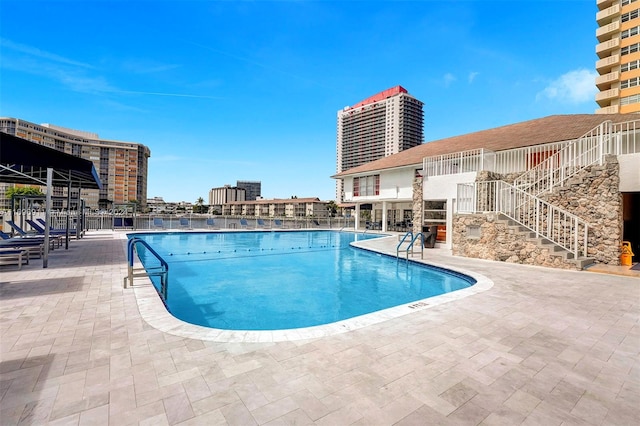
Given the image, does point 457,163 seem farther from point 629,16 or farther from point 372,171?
point 629,16

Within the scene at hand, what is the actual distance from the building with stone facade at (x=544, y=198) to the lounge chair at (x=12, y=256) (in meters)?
13.8

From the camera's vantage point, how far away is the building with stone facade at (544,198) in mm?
8852

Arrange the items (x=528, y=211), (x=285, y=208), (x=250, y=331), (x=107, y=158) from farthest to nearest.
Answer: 1. (x=107, y=158)
2. (x=285, y=208)
3. (x=528, y=211)
4. (x=250, y=331)

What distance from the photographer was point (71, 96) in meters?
24.8

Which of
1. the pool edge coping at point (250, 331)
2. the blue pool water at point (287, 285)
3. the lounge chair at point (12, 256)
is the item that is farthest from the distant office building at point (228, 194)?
the pool edge coping at point (250, 331)

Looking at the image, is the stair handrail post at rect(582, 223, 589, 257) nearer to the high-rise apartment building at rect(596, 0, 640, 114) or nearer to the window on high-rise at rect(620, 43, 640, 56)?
the high-rise apartment building at rect(596, 0, 640, 114)

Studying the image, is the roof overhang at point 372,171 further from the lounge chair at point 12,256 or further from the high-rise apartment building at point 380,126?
the high-rise apartment building at point 380,126

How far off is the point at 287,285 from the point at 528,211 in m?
8.77

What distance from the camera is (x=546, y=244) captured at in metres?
8.80

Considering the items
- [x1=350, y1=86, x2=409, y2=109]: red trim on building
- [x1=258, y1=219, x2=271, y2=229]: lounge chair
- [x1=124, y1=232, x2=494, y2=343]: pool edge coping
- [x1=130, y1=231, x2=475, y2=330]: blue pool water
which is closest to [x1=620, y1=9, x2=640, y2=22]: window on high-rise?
[x1=130, y1=231, x2=475, y2=330]: blue pool water

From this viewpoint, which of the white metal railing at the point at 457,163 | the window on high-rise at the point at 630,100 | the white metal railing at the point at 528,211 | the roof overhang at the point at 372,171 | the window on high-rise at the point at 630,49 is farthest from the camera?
the window on high-rise at the point at 630,49

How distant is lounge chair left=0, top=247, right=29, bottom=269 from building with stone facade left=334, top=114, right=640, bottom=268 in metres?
13.8

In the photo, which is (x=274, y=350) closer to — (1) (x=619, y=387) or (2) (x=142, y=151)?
(1) (x=619, y=387)

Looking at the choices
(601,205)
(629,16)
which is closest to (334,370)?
(601,205)
